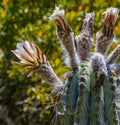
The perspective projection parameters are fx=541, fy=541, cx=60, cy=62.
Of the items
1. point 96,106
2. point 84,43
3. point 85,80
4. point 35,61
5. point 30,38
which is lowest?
point 96,106

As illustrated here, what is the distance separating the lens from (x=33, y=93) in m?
8.48

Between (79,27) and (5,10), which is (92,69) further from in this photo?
(5,10)

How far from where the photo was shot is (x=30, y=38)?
8.30 m

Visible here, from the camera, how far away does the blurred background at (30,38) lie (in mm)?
8398

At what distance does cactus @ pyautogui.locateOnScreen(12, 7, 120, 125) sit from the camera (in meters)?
3.21

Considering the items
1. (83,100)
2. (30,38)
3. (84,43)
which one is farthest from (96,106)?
(30,38)

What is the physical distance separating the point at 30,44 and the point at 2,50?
5.72 metres

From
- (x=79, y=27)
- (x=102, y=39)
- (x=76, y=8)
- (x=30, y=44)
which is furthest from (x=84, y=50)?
(x=76, y=8)

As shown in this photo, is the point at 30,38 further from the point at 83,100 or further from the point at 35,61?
the point at 83,100

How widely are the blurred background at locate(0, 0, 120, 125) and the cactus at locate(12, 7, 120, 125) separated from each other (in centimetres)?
456

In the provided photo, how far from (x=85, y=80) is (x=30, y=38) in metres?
5.13

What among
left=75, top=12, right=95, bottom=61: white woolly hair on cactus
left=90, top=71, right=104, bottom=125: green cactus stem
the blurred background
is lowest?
left=90, top=71, right=104, bottom=125: green cactus stem

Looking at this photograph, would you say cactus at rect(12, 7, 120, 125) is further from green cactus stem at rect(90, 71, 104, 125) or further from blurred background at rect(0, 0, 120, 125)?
blurred background at rect(0, 0, 120, 125)

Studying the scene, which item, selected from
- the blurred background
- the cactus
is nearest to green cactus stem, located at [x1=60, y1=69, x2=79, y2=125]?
the cactus
